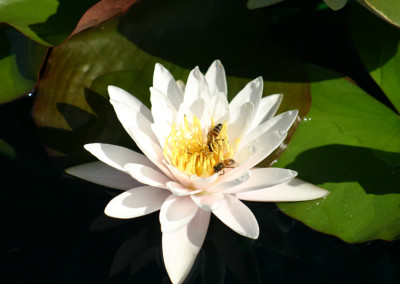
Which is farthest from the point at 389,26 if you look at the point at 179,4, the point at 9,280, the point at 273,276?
the point at 9,280

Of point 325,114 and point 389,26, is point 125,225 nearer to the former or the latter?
point 325,114

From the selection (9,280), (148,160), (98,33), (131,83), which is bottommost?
(9,280)

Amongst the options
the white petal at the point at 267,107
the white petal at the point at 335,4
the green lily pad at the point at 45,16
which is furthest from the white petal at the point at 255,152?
the green lily pad at the point at 45,16

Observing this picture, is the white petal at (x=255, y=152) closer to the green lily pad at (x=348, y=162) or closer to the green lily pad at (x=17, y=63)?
the green lily pad at (x=348, y=162)

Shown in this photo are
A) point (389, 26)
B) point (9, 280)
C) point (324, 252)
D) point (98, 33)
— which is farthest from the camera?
point (389, 26)

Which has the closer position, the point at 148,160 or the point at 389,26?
the point at 148,160

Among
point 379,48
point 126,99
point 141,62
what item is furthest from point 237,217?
point 379,48

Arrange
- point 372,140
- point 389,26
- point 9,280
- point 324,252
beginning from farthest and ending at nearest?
point 389,26 → point 372,140 → point 324,252 → point 9,280

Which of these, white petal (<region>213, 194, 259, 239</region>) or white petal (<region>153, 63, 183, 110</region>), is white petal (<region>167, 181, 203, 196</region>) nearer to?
white petal (<region>213, 194, 259, 239</region>)
